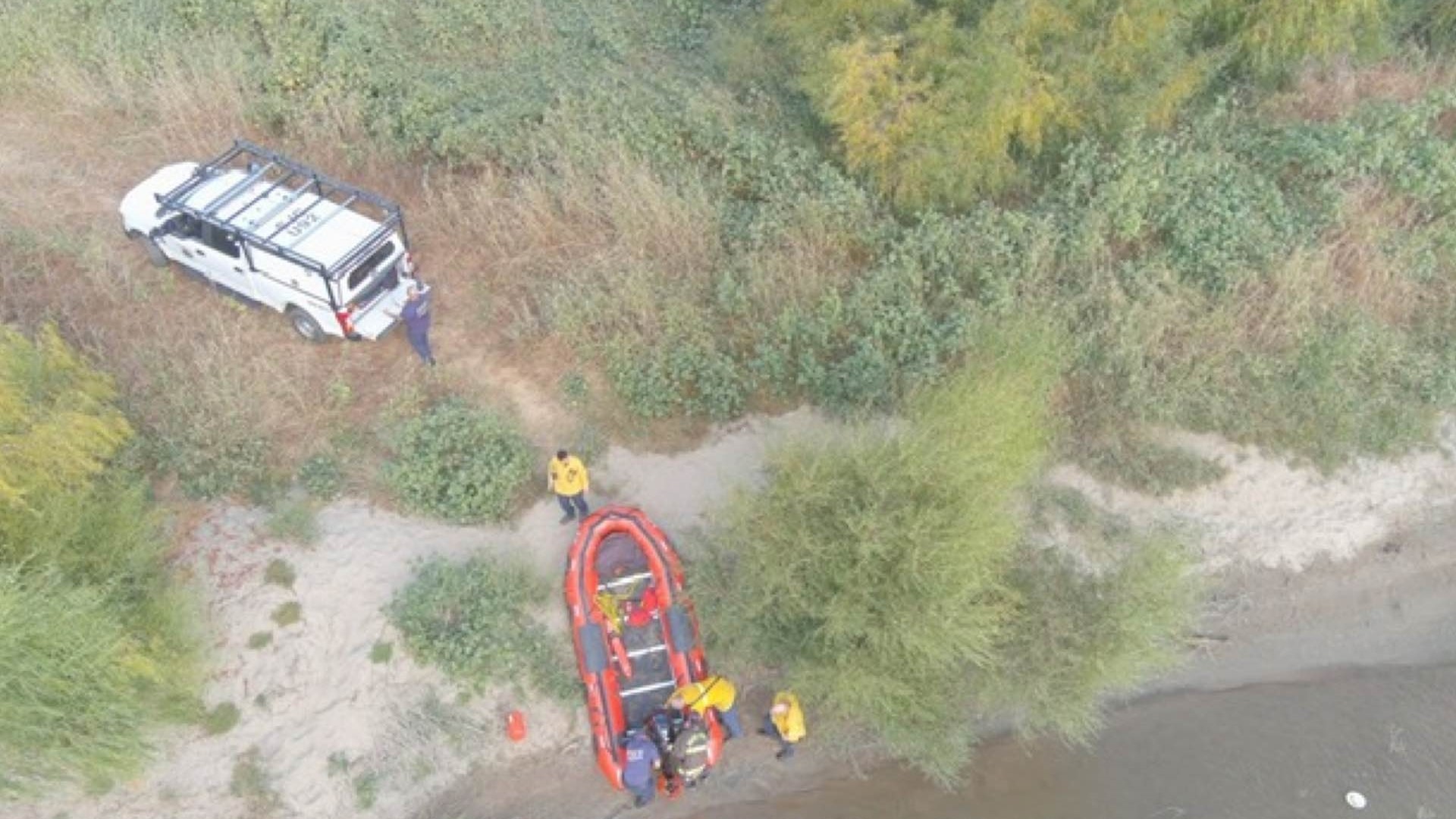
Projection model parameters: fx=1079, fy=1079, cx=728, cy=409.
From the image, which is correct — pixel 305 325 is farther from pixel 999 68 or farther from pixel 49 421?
pixel 999 68

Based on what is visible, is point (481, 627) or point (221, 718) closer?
point (221, 718)

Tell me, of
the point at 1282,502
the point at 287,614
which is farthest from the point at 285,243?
the point at 1282,502

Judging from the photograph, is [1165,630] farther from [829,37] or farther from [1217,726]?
[829,37]

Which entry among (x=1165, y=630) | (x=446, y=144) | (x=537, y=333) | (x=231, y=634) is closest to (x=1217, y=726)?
(x=1165, y=630)

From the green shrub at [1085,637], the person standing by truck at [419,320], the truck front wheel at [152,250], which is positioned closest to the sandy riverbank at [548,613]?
the green shrub at [1085,637]

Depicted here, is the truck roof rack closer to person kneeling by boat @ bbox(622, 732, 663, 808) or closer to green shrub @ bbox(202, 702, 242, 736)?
green shrub @ bbox(202, 702, 242, 736)

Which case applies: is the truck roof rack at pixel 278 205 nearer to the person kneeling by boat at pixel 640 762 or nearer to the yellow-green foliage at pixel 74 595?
the yellow-green foliage at pixel 74 595
